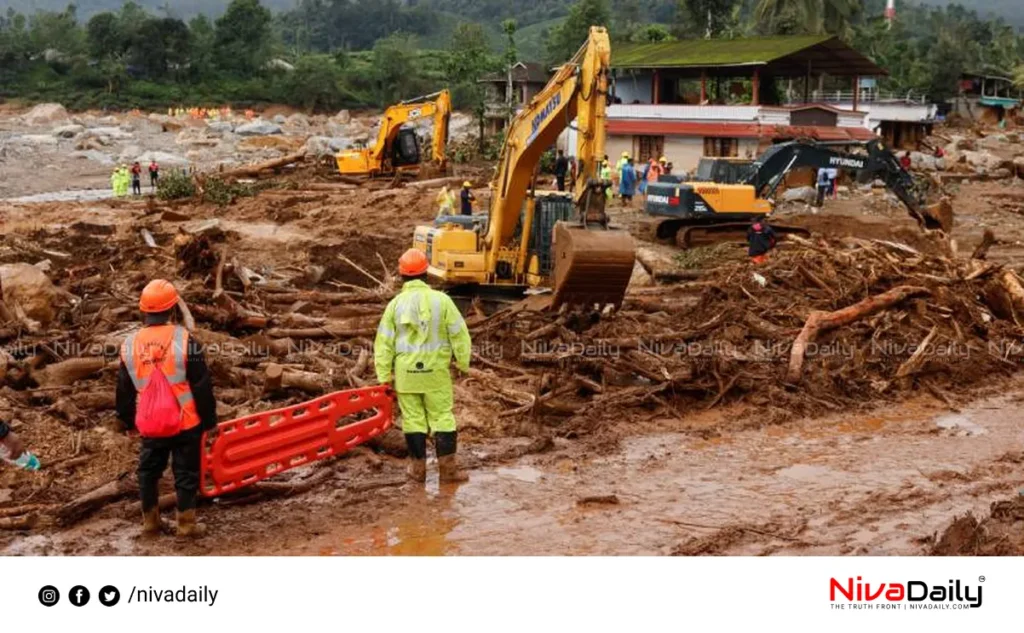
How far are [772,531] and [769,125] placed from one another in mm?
28030

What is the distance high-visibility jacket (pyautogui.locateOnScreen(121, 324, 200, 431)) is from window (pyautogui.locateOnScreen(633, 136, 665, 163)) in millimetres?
30812

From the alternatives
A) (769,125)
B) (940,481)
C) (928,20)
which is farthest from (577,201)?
(928,20)

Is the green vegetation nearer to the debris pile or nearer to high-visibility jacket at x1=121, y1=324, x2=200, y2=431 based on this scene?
the debris pile

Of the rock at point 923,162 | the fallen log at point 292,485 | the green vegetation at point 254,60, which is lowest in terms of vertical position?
the fallen log at point 292,485

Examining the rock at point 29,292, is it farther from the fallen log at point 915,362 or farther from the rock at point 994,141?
the rock at point 994,141

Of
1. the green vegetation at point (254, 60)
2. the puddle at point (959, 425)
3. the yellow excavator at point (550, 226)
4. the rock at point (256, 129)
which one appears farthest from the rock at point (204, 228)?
the green vegetation at point (254, 60)

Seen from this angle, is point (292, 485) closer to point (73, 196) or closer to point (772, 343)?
point (772, 343)

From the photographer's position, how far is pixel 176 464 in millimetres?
6344

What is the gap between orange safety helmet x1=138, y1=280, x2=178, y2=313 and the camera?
6.20 meters

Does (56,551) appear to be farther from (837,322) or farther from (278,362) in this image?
(837,322)

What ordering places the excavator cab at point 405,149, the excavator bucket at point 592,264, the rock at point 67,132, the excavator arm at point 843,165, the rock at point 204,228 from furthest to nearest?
the rock at point 67,132 → the excavator cab at point 405,149 → the excavator arm at point 843,165 → the rock at point 204,228 → the excavator bucket at point 592,264

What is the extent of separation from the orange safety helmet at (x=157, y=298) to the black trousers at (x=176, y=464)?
0.71 m

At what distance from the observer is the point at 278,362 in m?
10.0

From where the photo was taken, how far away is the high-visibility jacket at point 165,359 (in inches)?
242
